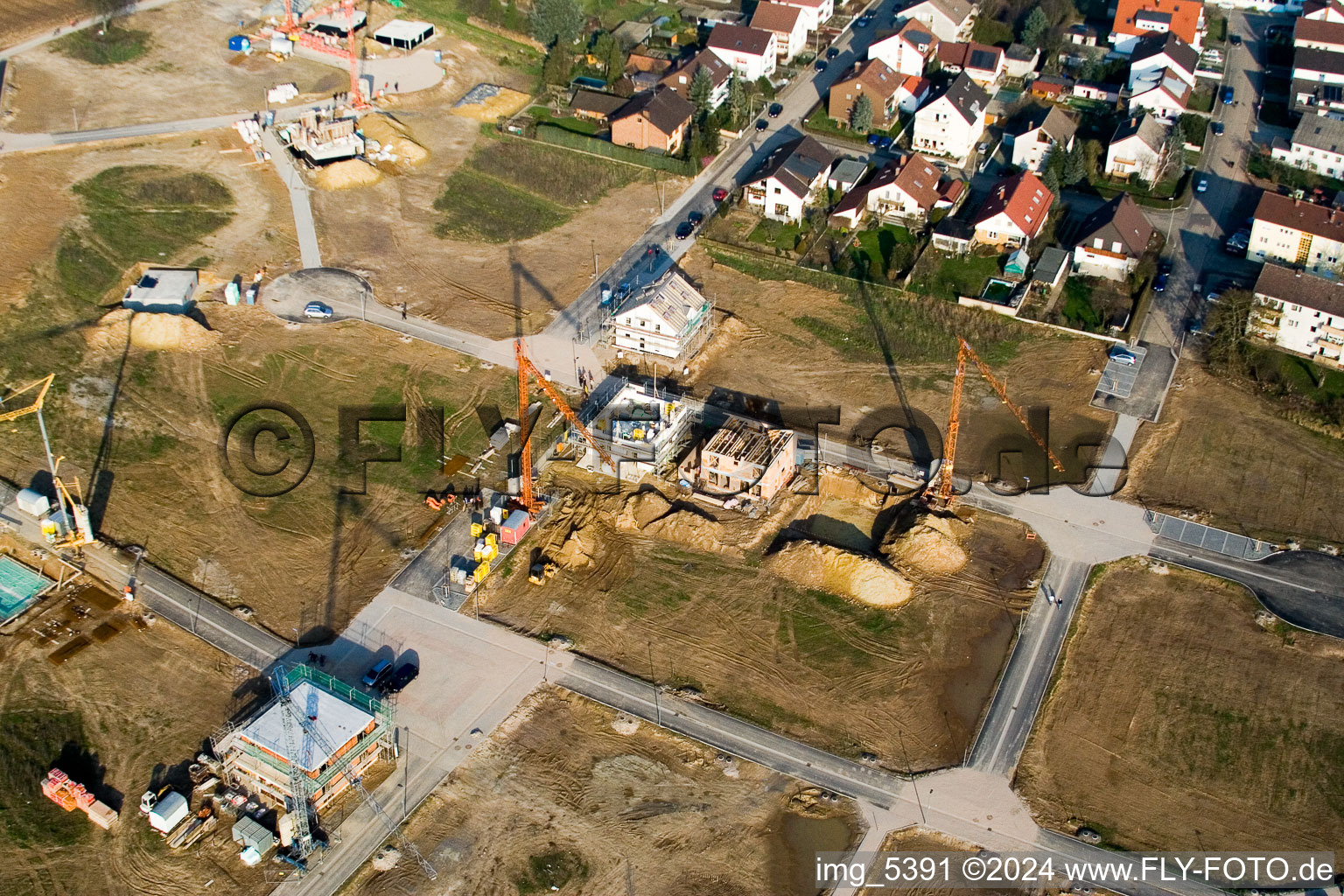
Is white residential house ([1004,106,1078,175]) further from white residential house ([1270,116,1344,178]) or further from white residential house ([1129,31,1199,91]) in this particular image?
white residential house ([1270,116,1344,178])

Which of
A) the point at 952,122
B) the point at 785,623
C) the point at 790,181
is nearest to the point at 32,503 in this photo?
the point at 785,623

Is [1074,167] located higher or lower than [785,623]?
higher

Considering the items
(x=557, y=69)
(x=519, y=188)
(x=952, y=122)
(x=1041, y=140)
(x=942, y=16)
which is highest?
(x=942, y=16)

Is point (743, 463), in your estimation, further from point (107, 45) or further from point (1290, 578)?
point (107, 45)

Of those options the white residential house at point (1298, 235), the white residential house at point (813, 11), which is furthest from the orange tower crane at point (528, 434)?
the white residential house at point (813, 11)

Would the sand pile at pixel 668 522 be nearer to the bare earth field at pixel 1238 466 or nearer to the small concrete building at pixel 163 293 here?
the bare earth field at pixel 1238 466

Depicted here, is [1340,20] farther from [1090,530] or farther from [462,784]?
[462,784]

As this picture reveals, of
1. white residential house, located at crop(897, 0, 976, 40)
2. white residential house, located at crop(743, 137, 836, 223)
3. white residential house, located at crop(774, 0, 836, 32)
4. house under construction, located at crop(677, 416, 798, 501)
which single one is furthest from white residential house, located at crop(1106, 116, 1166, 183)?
house under construction, located at crop(677, 416, 798, 501)

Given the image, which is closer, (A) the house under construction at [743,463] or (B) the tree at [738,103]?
(A) the house under construction at [743,463]
